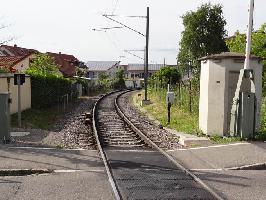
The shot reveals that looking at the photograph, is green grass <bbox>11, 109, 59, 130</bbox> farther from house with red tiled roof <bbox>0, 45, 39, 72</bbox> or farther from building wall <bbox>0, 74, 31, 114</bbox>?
house with red tiled roof <bbox>0, 45, 39, 72</bbox>

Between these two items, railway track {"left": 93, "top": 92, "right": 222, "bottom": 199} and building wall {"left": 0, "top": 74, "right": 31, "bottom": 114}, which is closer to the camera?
railway track {"left": 93, "top": 92, "right": 222, "bottom": 199}

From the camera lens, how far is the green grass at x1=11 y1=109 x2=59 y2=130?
20.4 m

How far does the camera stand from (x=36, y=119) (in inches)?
917

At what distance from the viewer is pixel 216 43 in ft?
228

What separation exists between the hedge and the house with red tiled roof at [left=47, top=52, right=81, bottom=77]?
37.5m

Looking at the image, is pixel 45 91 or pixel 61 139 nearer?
pixel 61 139

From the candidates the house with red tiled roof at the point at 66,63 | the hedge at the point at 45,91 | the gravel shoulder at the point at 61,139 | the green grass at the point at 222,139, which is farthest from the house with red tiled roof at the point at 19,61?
the green grass at the point at 222,139

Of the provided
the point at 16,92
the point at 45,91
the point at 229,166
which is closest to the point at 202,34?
the point at 45,91

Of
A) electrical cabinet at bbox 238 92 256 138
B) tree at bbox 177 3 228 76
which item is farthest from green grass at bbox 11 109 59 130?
tree at bbox 177 3 228 76

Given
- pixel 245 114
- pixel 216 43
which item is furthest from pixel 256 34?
pixel 245 114

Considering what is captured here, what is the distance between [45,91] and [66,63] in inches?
2376

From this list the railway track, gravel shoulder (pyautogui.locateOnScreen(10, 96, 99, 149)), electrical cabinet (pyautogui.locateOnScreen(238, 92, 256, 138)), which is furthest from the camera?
gravel shoulder (pyautogui.locateOnScreen(10, 96, 99, 149))

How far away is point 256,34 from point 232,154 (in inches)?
1312

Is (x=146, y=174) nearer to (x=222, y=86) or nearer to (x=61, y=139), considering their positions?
(x=222, y=86)
